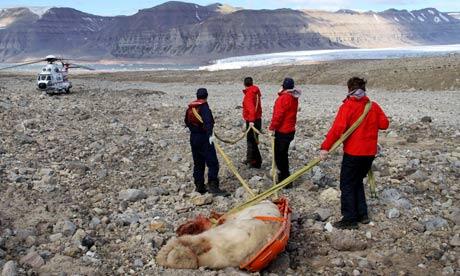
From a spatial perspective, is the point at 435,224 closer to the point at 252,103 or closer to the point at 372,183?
the point at 372,183

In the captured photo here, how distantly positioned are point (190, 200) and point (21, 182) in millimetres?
2810

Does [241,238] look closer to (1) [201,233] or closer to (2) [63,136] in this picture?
(1) [201,233]

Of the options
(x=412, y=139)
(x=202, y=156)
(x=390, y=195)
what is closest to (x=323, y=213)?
(x=390, y=195)

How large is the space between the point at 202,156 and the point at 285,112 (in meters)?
1.47

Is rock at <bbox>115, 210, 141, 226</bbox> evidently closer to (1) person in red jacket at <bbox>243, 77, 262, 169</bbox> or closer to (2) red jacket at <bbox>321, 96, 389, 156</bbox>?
(2) red jacket at <bbox>321, 96, 389, 156</bbox>

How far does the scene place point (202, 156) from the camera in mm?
8297

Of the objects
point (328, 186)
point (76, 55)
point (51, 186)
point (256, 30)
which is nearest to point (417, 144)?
point (328, 186)

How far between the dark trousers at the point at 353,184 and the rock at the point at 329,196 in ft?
2.74

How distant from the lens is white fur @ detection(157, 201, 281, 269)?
5535 mm

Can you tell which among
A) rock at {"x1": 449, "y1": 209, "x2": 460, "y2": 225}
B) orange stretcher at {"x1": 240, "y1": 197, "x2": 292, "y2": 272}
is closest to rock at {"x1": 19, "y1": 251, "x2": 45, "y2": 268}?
orange stretcher at {"x1": 240, "y1": 197, "x2": 292, "y2": 272}

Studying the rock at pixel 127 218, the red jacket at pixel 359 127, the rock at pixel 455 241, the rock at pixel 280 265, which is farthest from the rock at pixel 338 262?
the rock at pixel 127 218

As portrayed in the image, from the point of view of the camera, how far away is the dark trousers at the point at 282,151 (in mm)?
8445

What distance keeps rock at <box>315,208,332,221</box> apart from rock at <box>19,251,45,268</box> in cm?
357

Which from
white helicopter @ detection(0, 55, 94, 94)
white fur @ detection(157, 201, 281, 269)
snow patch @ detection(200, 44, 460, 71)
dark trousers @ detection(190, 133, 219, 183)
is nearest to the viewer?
white fur @ detection(157, 201, 281, 269)
